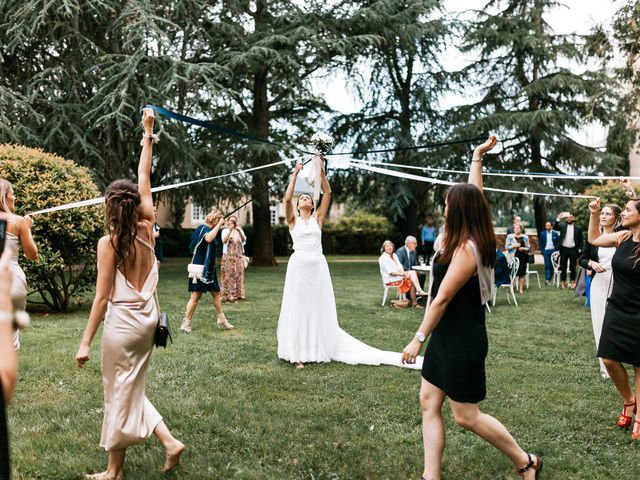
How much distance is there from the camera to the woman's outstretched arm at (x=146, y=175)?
4109mm

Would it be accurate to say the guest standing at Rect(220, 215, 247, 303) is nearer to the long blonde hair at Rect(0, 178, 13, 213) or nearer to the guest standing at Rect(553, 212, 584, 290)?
the long blonde hair at Rect(0, 178, 13, 213)

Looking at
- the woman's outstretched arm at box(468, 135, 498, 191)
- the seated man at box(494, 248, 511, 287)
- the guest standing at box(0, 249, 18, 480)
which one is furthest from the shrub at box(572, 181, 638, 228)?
the guest standing at box(0, 249, 18, 480)

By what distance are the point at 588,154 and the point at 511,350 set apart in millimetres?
19281

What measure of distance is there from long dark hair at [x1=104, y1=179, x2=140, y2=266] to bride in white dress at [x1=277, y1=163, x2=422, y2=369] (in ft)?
12.1

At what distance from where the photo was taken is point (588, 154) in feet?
82.9

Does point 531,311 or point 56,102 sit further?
point 56,102

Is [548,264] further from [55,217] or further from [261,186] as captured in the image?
[55,217]

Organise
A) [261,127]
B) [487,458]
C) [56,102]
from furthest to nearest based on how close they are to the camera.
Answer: [261,127], [56,102], [487,458]

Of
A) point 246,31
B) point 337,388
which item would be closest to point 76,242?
point 337,388

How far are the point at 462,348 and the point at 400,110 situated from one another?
24996 millimetres

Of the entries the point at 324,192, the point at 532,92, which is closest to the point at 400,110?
the point at 532,92

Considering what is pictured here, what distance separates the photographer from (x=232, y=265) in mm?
14344

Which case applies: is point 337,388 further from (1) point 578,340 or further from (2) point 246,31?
(2) point 246,31

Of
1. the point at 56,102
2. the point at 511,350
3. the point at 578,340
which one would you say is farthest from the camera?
the point at 56,102
